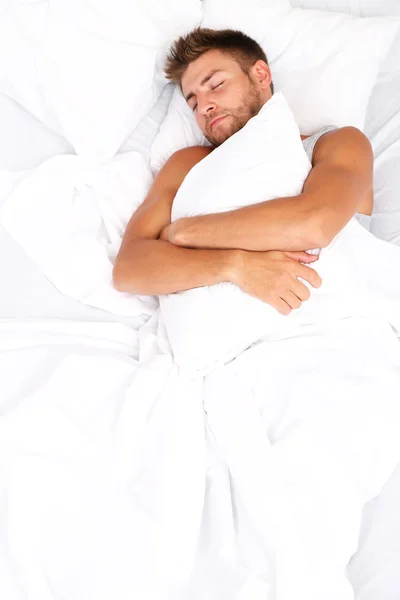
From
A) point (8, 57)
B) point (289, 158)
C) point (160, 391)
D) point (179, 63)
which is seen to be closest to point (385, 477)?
point (160, 391)

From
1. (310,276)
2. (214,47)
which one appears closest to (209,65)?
(214,47)

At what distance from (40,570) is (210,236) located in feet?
2.40

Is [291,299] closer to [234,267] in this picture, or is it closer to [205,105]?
[234,267]

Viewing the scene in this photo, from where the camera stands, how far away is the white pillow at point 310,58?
5.59ft

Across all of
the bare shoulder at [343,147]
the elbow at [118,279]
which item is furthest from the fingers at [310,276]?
the elbow at [118,279]

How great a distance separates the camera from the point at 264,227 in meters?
Result: 1.31

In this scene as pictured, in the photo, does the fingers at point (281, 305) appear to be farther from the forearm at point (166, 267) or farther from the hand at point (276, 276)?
the forearm at point (166, 267)

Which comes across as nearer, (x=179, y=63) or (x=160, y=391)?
(x=160, y=391)

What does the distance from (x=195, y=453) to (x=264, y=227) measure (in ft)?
1.58

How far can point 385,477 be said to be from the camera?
1102mm

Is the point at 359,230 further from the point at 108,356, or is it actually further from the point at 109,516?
the point at 109,516

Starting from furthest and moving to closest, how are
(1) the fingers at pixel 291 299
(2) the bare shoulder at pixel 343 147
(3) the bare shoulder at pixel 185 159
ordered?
1. (3) the bare shoulder at pixel 185 159
2. (2) the bare shoulder at pixel 343 147
3. (1) the fingers at pixel 291 299

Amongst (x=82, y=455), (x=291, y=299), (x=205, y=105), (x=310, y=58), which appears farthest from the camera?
(x=310, y=58)

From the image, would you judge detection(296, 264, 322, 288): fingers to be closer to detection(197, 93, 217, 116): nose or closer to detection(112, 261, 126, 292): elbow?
detection(112, 261, 126, 292): elbow
